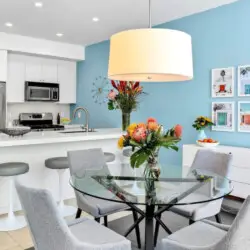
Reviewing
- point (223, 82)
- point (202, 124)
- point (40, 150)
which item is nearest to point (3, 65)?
point (40, 150)

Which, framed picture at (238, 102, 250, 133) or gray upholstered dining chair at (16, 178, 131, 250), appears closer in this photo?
gray upholstered dining chair at (16, 178, 131, 250)

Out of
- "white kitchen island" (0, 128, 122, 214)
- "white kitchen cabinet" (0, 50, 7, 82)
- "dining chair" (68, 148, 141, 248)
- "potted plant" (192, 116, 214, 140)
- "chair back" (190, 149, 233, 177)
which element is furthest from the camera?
"white kitchen cabinet" (0, 50, 7, 82)

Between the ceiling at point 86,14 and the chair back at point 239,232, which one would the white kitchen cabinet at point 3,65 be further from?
the chair back at point 239,232

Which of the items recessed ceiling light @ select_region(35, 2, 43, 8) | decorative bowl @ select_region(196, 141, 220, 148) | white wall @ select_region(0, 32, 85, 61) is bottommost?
decorative bowl @ select_region(196, 141, 220, 148)

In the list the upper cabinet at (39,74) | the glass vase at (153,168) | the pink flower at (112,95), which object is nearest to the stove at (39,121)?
the upper cabinet at (39,74)

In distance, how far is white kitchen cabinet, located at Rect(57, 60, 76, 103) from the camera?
6541mm

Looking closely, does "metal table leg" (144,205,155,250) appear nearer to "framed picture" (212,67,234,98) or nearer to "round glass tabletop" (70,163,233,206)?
"round glass tabletop" (70,163,233,206)

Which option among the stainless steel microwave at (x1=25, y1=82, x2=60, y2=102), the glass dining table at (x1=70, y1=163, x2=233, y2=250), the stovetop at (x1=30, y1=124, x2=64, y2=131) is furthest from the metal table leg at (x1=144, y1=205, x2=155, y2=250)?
the stainless steel microwave at (x1=25, y1=82, x2=60, y2=102)

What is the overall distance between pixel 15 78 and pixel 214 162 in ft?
14.9

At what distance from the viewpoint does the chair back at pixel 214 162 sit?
2.68 meters

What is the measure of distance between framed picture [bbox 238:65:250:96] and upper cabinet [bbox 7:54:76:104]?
156 inches

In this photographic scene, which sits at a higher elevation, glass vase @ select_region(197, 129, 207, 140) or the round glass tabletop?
glass vase @ select_region(197, 129, 207, 140)

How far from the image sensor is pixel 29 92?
592cm

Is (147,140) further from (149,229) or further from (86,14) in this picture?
(86,14)
